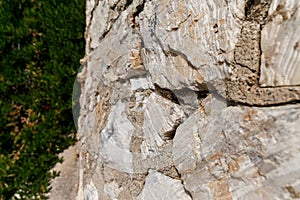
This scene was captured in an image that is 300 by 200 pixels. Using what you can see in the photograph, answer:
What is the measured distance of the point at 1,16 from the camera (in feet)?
11.9

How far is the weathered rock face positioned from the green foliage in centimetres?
127

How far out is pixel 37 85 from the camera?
3.48 meters

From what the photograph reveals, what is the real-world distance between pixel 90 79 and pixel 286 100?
57.0 inches

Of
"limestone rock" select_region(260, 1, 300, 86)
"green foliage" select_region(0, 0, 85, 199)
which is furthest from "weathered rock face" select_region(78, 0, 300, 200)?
"green foliage" select_region(0, 0, 85, 199)

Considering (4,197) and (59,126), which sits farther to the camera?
(59,126)

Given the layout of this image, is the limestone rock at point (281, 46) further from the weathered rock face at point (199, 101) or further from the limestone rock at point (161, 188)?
the limestone rock at point (161, 188)

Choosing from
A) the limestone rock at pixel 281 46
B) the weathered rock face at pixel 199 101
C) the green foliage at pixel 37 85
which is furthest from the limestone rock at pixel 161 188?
the green foliage at pixel 37 85

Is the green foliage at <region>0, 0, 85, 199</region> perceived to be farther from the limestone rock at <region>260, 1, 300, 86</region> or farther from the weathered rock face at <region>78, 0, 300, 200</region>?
the limestone rock at <region>260, 1, 300, 86</region>

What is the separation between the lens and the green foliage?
321 cm

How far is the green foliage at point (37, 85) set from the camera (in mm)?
3209

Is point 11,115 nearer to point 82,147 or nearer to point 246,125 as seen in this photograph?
point 82,147

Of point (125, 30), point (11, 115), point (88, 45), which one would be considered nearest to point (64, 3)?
point (11, 115)

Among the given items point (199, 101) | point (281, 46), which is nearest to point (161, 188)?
point (199, 101)

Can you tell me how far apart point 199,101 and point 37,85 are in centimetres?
238
